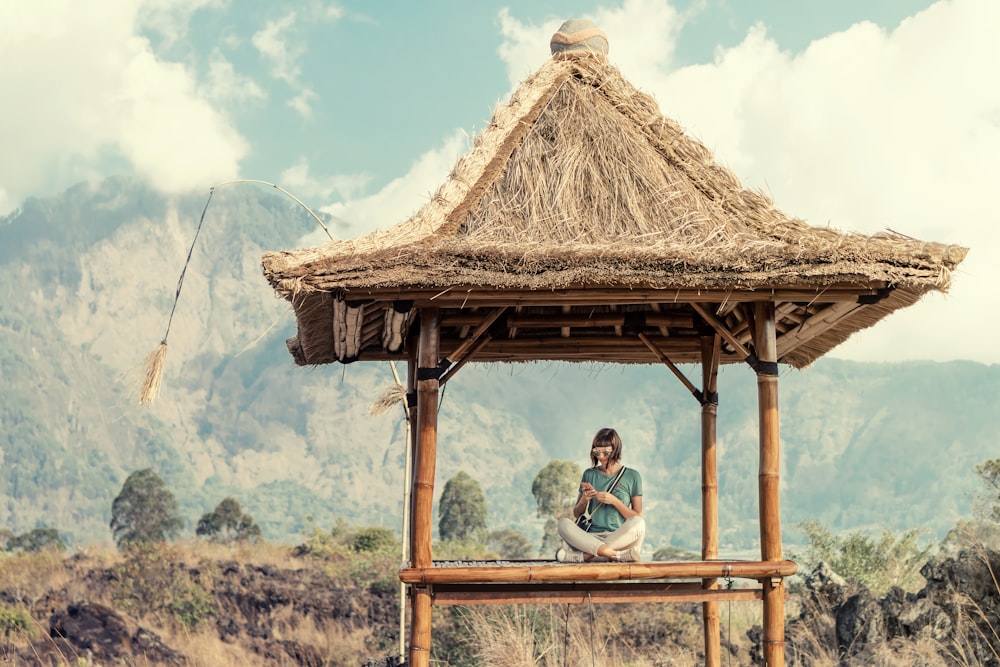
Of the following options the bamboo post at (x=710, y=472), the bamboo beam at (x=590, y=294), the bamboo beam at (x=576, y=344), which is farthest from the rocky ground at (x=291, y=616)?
the bamboo beam at (x=590, y=294)

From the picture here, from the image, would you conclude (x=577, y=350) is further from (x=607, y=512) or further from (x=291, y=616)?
(x=291, y=616)

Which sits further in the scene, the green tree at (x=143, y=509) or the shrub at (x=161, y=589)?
the green tree at (x=143, y=509)

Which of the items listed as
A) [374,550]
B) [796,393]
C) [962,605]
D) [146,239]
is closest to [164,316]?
[146,239]

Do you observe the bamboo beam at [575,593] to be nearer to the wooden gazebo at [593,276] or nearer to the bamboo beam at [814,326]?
the wooden gazebo at [593,276]

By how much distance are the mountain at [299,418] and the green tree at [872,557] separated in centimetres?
8717

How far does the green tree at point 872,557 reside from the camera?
19.7 metres

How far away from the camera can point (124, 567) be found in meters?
23.4

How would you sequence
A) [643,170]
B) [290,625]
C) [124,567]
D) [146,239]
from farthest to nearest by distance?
[146,239]
[124,567]
[290,625]
[643,170]

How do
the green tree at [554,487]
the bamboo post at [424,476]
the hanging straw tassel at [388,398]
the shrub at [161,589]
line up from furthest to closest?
the green tree at [554,487]
the shrub at [161,589]
the hanging straw tassel at [388,398]
the bamboo post at [424,476]

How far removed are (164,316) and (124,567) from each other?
11294cm

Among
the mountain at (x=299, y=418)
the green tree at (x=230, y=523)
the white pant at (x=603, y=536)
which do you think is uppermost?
the mountain at (x=299, y=418)

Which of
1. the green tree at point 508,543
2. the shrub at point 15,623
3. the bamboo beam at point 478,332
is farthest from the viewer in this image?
the green tree at point 508,543

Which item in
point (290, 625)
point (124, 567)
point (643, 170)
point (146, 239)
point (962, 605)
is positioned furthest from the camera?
point (146, 239)

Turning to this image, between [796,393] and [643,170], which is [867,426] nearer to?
[796,393]
